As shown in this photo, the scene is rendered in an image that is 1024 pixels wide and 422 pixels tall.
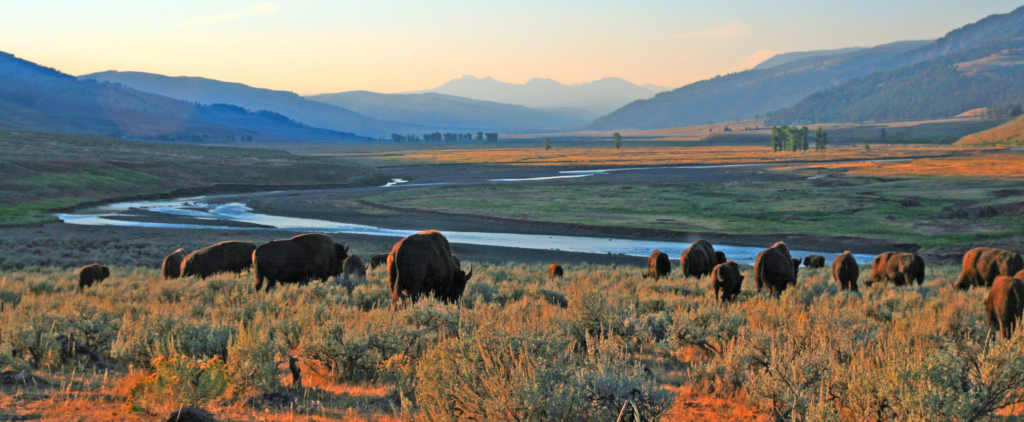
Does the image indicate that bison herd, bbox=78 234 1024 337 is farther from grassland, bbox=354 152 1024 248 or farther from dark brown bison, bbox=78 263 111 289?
grassland, bbox=354 152 1024 248

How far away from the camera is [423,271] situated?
11.4 metres

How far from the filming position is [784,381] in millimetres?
6031

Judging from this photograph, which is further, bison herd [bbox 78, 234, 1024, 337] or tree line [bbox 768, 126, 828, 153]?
tree line [bbox 768, 126, 828, 153]

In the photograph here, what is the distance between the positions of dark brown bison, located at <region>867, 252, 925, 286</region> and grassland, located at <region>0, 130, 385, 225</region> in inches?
1802

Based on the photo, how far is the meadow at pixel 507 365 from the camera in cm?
504

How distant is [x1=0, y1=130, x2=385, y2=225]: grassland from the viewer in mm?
53125

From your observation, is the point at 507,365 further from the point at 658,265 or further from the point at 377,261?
the point at 377,261

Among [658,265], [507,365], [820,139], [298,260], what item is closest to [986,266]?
[658,265]

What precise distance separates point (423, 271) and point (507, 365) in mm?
6098

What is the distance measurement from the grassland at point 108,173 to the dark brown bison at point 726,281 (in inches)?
1702

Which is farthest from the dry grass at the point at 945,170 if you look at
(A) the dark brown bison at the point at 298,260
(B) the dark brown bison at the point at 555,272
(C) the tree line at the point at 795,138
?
(A) the dark brown bison at the point at 298,260

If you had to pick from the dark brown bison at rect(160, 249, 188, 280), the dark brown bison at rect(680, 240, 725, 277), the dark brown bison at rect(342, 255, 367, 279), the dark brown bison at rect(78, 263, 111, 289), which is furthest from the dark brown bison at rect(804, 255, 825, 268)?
the dark brown bison at rect(78, 263, 111, 289)

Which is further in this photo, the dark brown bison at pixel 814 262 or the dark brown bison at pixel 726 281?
the dark brown bison at pixel 814 262

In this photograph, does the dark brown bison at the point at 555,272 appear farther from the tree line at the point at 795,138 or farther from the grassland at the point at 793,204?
the tree line at the point at 795,138
